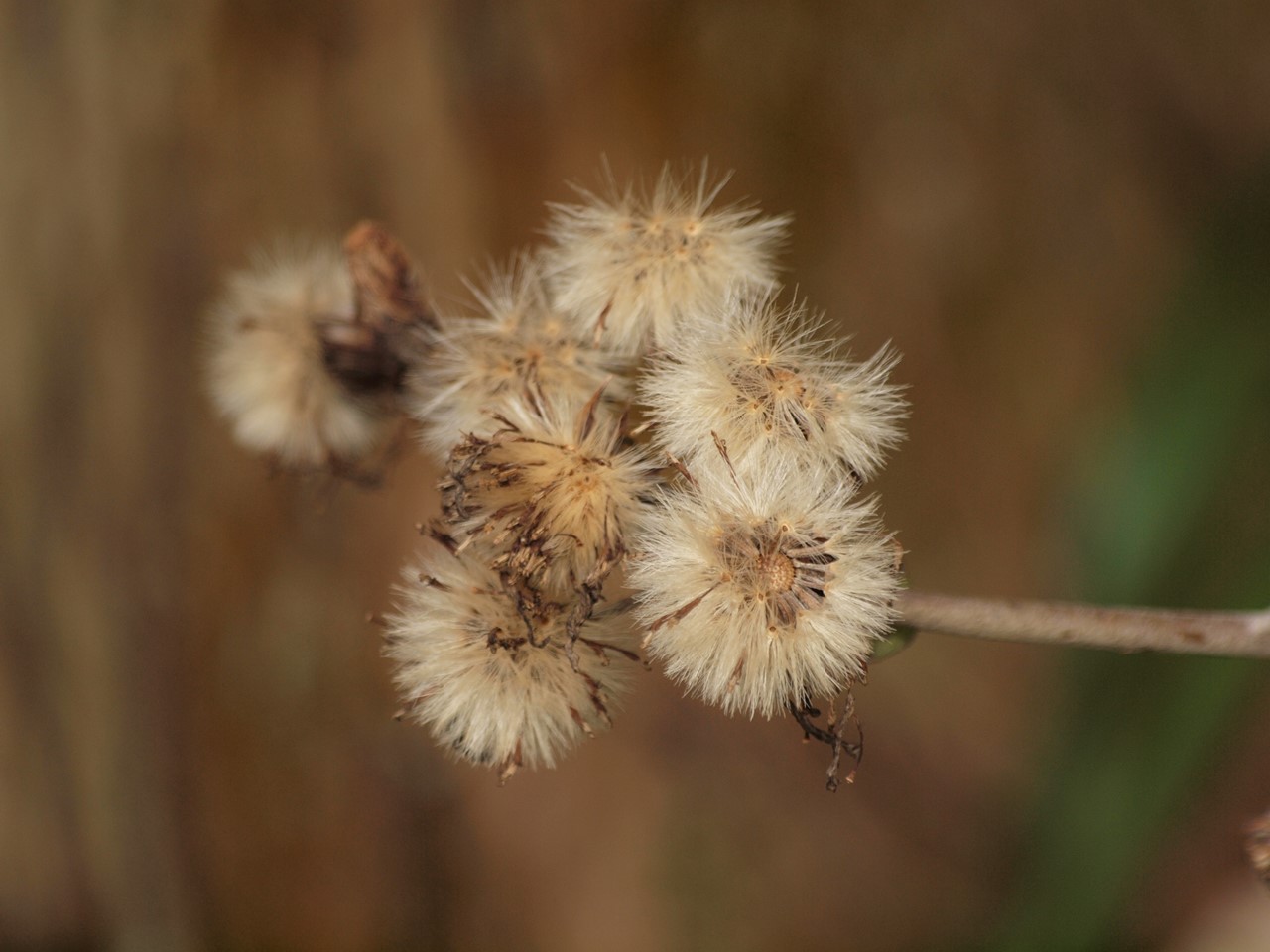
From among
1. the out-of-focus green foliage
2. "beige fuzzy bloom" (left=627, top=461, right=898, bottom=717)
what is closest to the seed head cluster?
"beige fuzzy bloom" (left=627, top=461, right=898, bottom=717)

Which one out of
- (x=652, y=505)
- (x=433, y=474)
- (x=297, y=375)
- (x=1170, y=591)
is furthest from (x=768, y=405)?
(x=433, y=474)

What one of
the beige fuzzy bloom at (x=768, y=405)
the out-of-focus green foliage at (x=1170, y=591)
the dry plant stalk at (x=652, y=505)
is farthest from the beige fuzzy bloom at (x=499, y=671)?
the out-of-focus green foliage at (x=1170, y=591)

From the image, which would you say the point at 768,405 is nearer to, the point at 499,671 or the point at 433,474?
the point at 499,671

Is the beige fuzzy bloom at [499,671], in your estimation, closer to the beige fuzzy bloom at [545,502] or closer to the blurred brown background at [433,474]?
the beige fuzzy bloom at [545,502]

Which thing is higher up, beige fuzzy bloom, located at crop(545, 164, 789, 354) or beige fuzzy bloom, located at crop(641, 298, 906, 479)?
beige fuzzy bloom, located at crop(545, 164, 789, 354)

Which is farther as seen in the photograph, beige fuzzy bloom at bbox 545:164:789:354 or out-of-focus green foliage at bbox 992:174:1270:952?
out-of-focus green foliage at bbox 992:174:1270:952

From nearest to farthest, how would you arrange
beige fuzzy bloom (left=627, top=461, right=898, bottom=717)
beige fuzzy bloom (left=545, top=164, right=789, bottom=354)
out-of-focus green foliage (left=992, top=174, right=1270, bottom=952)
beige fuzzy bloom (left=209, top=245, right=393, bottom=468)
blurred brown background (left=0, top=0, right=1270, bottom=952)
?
beige fuzzy bloom (left=627, top=461, right=898, bottom=717) < beige fuzzy bloom (left=545, top=164, right=789, bottom=354) < beige fuzzy bloom (left=209, top=245, right=393, bottom=468) < out-of-focus green foliage (left=992, top=174, right=1270, bottom=952) < blurred brown background (left=0, top=0, right=1270, bottom=952)

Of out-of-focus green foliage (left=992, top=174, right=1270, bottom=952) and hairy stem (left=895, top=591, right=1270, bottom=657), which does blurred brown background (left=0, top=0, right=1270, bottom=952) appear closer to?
out-of-focus green foliage (left=992, top=174, right=1270, bottom=952)
